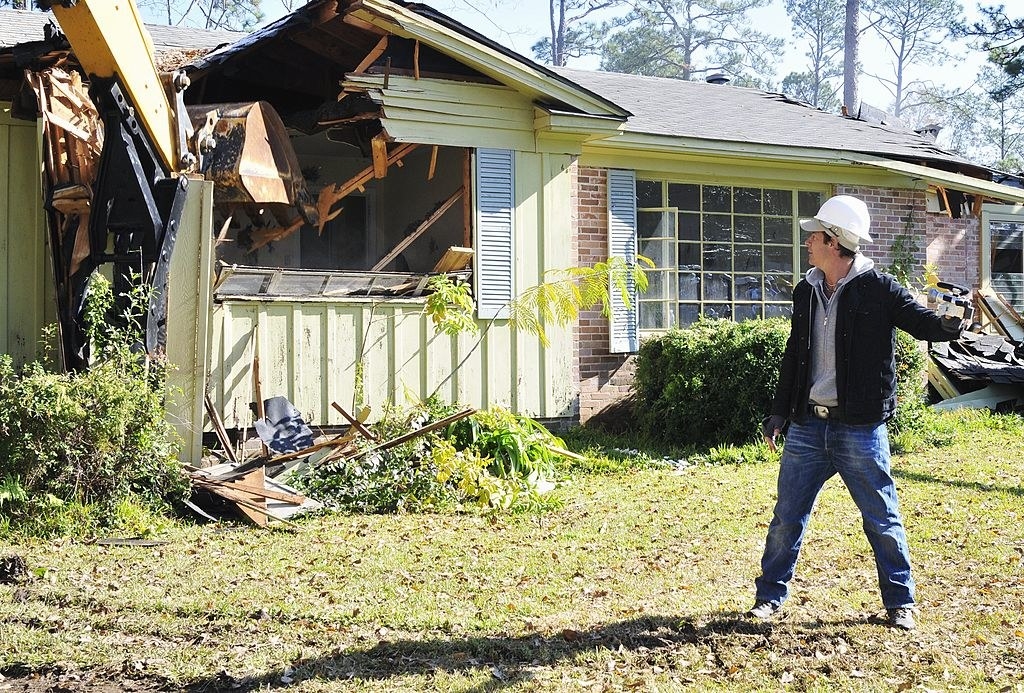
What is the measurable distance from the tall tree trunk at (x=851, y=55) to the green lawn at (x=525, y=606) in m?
32.4

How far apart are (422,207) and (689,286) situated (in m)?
3.24

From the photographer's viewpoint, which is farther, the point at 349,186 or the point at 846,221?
the point at 349,186

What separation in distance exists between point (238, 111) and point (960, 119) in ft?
182

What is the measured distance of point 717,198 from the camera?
12.8 metres

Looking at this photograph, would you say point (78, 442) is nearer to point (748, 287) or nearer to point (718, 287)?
point (718, 287)

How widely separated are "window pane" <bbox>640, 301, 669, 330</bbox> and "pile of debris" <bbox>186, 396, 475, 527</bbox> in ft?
12.6

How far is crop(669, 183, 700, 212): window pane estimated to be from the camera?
40.9 feet

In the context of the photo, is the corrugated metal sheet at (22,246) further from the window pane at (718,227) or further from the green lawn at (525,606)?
the window pane at (718,227)

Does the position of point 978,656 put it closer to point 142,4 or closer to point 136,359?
point 136,359

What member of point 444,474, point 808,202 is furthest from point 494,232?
point 808,202

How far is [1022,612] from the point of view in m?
5.28

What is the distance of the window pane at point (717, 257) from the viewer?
1276 cm

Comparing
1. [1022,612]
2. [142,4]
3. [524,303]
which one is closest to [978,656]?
[1022,612]

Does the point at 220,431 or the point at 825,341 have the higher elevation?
the point at 825,341
